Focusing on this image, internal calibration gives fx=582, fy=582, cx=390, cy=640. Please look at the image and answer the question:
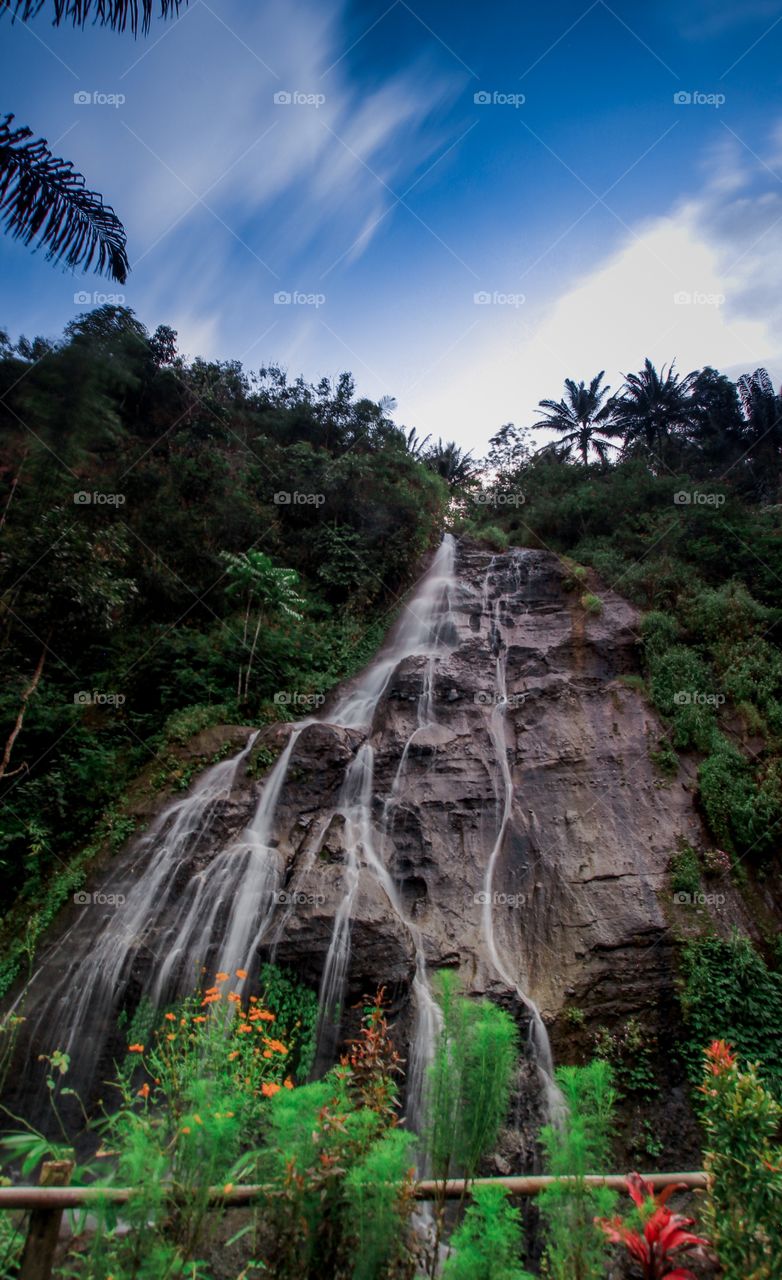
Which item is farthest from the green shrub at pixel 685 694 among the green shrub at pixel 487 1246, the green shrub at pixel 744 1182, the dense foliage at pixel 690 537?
the green shrub at pixel 487 1246

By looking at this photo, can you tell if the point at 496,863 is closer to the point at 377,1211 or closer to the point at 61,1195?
the point at 377,1211

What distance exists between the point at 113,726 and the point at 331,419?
14691 millimetres

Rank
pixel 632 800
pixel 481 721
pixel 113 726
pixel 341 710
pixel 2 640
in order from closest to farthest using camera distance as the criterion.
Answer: pixel 632 800 < pixel 2 640 < pixel 481 721 < pixel 113 726 < pixel 341 710

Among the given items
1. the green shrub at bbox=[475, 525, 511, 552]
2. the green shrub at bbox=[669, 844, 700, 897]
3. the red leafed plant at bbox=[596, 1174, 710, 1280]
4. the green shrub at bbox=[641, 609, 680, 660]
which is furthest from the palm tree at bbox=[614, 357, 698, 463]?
the red leafed plant at bbox=[596, 1174, 710, 1280]

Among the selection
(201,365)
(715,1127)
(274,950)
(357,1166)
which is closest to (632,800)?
(274,950)

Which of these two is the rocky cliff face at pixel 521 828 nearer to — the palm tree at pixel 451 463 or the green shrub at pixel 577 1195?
the green shrub at pixel 577 1195

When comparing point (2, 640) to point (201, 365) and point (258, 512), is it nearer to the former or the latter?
point (258, 512)

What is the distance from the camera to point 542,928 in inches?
295

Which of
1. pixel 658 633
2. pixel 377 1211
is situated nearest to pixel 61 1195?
pixel 377 1211

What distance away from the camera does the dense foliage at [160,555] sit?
360 inches

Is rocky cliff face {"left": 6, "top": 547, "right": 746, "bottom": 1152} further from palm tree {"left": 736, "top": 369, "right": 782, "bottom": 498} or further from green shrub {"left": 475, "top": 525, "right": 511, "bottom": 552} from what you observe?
palm tree {"left": 736, "top": 369, "right": 782, "bottom": 498}

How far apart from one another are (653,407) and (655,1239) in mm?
30009

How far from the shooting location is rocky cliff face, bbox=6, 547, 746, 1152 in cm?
680

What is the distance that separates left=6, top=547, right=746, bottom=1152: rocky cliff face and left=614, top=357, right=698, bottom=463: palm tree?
1888cm
